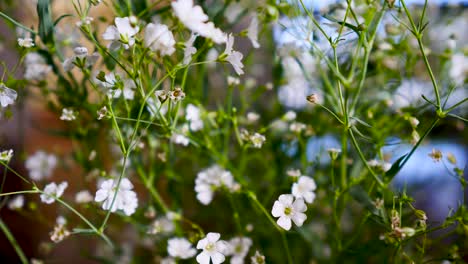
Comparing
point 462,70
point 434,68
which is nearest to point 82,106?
point 462,70

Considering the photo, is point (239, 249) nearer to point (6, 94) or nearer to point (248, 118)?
point (248, 118)

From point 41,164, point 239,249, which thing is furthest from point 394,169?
point 41,164

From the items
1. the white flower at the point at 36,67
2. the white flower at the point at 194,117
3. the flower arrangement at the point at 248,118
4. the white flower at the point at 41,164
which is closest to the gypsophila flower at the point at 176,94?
the flower arrangement at the point at 248,118

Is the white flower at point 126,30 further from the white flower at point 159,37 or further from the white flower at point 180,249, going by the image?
the white flower at point 180,249

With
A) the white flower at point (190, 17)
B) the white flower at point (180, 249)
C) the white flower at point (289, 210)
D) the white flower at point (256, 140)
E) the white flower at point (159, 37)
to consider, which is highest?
the white flower at point (190, 17)

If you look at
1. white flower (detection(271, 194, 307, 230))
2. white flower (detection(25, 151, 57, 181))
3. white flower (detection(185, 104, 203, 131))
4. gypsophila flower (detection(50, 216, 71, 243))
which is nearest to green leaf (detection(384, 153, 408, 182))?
white flower (detection(271, 194, 307, 230))

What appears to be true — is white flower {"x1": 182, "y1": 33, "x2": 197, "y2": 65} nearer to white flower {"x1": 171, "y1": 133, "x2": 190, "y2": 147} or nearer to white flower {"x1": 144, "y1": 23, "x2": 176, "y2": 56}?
white flower {"x1": 144, "y1": 23, "x2": 176, "y2": 56}

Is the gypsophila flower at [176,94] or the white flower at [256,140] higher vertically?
the gypsophila flower at [176,94]
